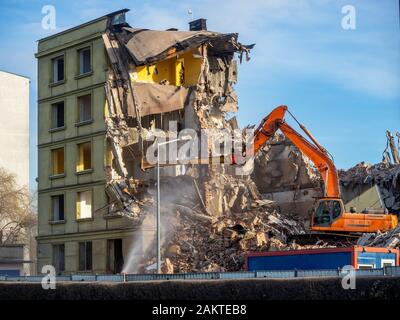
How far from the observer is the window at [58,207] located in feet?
161

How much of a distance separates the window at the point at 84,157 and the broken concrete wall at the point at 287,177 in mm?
9942

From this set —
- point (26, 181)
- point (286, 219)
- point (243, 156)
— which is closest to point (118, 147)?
point (243, 156)

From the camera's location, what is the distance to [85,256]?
46812mm

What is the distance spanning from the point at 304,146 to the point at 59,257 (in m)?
16.1

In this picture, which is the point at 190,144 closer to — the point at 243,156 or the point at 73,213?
the point at 243,156

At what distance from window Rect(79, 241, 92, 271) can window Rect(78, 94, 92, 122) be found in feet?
22.8

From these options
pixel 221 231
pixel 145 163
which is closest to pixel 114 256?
pixel 145 163

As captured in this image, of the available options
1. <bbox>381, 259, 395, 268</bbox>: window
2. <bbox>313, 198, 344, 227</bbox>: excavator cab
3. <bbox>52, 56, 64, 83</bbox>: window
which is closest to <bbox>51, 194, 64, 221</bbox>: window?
<bbox>52, 56, 64, 83</bbox>: window

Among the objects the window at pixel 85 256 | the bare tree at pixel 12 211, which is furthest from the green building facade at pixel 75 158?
the bare tree at pixel 12 211

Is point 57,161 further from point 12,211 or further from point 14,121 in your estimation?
point 12,211

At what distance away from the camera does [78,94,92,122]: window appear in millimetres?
47562

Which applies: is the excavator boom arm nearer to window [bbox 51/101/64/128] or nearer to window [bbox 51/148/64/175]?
window [bbox 51/101/64/128]

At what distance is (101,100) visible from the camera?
45.8 metres
